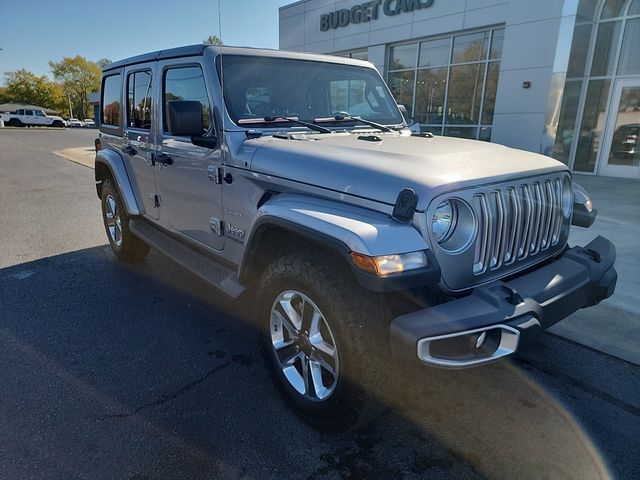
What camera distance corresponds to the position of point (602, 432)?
2.43m

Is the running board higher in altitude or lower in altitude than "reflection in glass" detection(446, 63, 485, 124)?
lower

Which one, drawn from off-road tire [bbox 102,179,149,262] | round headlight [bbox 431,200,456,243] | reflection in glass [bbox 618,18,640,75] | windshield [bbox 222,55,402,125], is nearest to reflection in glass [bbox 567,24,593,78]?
reflection in glass [bbox 618,18,640,75]

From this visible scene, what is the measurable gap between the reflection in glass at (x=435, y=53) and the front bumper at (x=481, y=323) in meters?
13.0

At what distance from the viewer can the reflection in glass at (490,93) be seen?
1236 centimetres

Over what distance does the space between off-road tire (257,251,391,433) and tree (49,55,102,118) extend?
3776 inches

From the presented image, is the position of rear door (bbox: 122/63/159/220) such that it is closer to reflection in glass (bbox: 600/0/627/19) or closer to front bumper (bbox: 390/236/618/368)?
front bumper (bbox: 390/236/618/368)

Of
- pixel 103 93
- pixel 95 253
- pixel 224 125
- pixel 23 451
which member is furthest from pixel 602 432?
pixel 103 93

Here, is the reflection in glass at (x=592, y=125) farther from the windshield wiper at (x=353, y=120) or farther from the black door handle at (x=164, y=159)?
the black door handle at (x=164, y=159)

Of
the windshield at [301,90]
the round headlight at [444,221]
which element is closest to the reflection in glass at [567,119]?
the windshield at [301,90]

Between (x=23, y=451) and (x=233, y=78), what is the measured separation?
255 centimetres

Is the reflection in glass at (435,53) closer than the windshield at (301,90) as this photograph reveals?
No

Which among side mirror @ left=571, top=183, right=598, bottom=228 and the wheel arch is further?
the wheel arch

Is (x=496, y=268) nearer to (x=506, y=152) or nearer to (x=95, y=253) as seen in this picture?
(x=506, y=152)

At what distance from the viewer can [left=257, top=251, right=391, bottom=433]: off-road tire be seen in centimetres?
208
